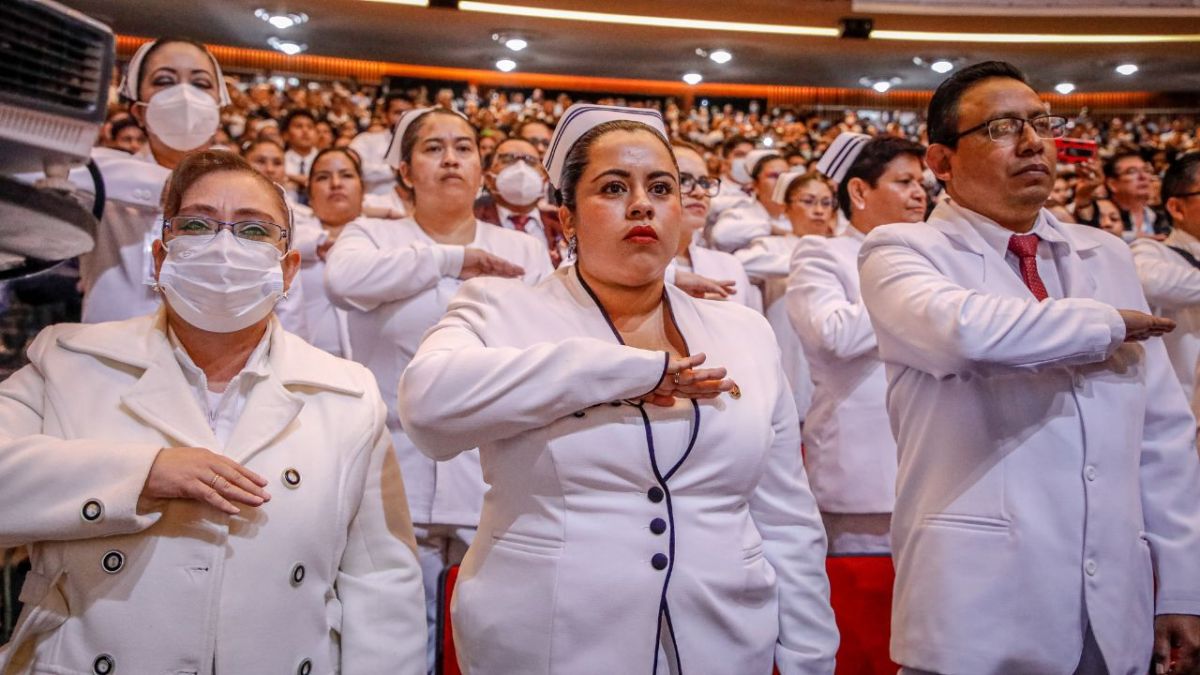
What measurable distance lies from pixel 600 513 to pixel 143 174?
1999mm

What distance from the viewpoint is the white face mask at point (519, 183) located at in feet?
14.8

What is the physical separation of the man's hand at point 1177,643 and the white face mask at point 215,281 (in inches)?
77.6

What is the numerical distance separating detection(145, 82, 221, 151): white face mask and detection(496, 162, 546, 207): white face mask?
5.14 feet

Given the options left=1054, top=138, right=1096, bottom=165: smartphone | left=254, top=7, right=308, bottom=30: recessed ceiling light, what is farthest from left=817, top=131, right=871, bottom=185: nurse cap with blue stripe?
left=254, top=7, right=308, bottom=30: recessed ceiling light

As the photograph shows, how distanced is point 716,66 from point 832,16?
3.02 m

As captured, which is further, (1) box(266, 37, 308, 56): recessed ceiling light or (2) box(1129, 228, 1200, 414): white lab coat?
(1) box(266, 37, 308, 56): recessed ceiling light

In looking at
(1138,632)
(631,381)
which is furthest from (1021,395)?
(631,381)

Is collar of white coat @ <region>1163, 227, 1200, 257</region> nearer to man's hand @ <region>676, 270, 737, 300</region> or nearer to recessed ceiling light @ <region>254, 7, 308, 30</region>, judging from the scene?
man's hand @ <region>676, 270, 737, 300</region>

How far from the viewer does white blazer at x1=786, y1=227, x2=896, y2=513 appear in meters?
3.06

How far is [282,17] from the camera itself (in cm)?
1295

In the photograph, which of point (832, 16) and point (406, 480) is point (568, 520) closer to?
point (406, 480)

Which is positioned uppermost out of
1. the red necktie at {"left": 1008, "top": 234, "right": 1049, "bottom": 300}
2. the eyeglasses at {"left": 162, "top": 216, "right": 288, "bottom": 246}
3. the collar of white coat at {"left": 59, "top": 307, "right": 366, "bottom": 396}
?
the red necktie at {"left": 1008, "top": 234, "right": 1049, "bottom": 300}

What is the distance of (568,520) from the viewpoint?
175 centimetres

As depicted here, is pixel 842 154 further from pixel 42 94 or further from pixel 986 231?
pixel 42 94
